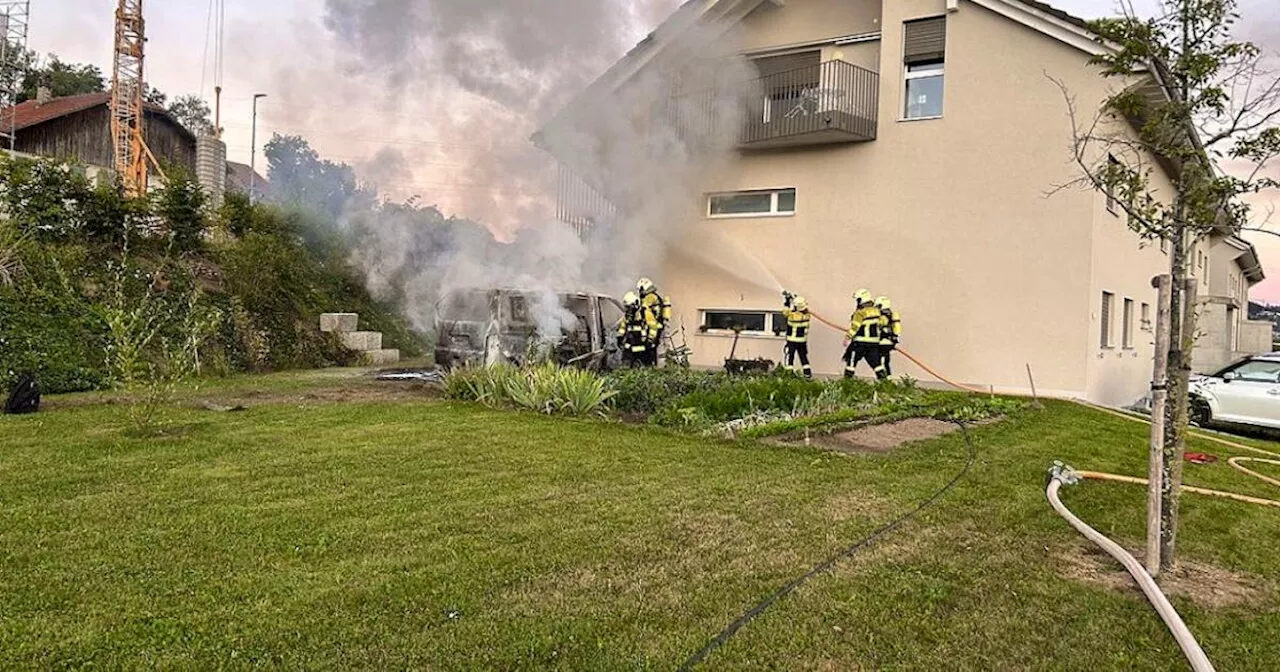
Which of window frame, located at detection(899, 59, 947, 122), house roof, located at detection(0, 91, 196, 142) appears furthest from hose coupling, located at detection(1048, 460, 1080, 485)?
house roof, located at detection(0, 91, 196, 142)

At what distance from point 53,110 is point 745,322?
102 ft

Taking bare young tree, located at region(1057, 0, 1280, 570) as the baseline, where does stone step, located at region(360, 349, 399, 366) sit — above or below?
below

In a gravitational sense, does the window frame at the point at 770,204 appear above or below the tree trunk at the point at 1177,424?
above

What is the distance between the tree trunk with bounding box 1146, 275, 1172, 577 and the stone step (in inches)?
617

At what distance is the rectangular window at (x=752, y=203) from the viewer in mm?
17500

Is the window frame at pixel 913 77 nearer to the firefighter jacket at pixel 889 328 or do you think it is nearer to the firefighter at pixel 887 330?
the firefighter at pixel 887 330

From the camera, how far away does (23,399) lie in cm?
880

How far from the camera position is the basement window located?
57.1 ft

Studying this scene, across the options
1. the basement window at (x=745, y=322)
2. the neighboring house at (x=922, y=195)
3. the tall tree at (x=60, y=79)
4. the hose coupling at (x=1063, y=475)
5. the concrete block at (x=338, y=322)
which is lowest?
the hose coupling at (x=1063, y=475)

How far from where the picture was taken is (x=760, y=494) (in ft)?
20.2

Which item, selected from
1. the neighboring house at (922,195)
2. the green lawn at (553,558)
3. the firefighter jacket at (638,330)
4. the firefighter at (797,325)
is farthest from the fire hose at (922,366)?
the green lawn at (553,558)

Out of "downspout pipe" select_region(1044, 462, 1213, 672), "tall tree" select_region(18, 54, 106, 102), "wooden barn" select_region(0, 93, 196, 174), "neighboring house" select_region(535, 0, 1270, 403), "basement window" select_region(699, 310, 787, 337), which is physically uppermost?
"tall tree" select_region(18, 54, 106, 102)

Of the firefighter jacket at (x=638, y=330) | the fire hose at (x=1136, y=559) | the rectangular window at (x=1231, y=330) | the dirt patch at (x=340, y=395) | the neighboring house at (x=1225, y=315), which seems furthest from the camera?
the rectangular window at (x=1231, y=330)

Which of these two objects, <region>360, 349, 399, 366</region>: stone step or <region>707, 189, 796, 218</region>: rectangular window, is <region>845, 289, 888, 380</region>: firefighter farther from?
<region>360, 349, 399, 366</region>: stone step
